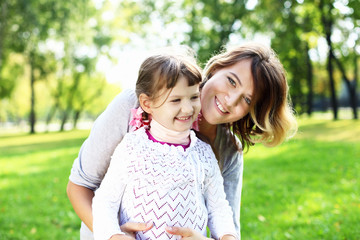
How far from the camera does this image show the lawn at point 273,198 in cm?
535

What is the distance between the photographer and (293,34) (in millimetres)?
21250

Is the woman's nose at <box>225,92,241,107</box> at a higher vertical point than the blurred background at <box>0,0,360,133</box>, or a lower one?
higher

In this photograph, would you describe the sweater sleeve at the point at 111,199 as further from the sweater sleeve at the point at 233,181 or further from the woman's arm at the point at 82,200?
the sweater sleeve at the point at 233,181

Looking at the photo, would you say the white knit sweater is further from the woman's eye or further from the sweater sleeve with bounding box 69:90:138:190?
the woman's eye

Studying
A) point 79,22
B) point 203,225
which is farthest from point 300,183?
point 79,22

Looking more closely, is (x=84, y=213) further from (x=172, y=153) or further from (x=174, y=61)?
(x=174, y=61)

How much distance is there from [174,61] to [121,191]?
73 centimetres

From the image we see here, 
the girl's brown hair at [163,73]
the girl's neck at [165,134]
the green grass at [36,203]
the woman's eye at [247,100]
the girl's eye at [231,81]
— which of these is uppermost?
the girl's brown hair at [163,73]

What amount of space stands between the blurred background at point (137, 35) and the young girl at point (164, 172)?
1440cm

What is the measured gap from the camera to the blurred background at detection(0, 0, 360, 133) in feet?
68.6

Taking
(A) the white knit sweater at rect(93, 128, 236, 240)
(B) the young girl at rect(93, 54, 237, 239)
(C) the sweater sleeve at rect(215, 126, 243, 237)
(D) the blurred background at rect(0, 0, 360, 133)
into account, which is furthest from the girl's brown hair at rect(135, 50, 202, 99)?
(D) the blurred background at rect(0, 0, 360, 133)

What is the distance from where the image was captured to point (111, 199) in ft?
6.36

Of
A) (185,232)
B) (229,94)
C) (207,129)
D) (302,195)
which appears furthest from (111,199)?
(302,195)

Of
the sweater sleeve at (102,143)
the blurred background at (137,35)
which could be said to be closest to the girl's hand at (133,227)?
the sweater sleeve at (102,143)
